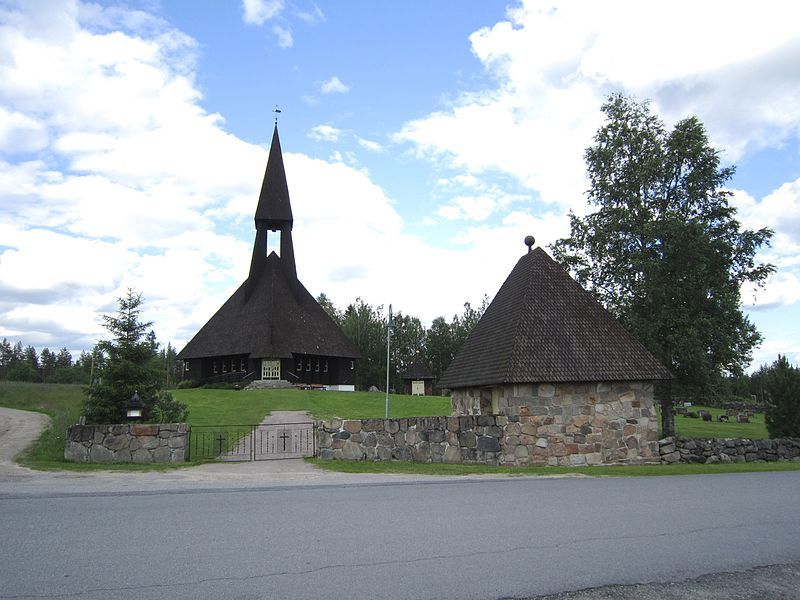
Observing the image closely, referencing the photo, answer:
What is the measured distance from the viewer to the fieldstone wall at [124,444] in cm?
1565

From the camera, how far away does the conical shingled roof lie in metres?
17.4

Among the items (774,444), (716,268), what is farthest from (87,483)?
(716,268)

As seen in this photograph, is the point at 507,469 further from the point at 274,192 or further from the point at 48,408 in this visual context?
the point at 274,192

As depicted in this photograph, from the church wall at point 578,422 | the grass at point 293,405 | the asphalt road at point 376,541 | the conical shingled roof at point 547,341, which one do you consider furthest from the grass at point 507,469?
the grass at point 293,405

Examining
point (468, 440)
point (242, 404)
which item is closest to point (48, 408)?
point (242, 404)

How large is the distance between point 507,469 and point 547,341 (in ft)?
14.0

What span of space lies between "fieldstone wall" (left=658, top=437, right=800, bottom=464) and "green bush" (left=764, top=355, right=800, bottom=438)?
7.90 feet

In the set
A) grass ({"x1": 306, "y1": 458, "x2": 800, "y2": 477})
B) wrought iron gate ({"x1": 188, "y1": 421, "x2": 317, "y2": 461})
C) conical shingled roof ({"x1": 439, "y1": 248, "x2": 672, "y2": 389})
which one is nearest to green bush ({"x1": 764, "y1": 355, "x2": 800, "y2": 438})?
grass ({"x1": 306, "y1": 458, "x2": 800, "y2": 477})

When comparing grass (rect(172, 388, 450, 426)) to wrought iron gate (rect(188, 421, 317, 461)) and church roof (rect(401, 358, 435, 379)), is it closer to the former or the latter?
wrought iron gate (rect(188, 421, 317, 461))

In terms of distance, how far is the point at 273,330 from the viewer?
46844 millimetres

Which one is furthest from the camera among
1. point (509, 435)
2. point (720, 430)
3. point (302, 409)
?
point (720, 430)

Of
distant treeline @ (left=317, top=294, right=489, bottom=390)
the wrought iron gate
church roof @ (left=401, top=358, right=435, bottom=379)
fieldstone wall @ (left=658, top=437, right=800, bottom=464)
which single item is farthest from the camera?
distant treeline @ (left=317, top=294, right=489, bottom=390)

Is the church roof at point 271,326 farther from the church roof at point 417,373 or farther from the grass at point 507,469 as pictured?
the grass at point 507,469

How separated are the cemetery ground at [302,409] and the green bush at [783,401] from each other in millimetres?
4566
